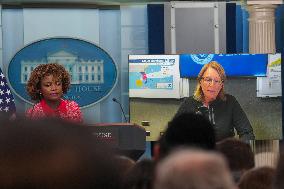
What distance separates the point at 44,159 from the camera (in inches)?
33.3

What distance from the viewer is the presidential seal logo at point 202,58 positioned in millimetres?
7484

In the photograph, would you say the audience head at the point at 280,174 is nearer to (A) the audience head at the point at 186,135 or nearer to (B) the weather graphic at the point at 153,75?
(A) the audience head at the point at 186,135

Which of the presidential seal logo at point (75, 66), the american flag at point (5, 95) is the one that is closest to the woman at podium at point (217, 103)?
the presidential seal logo at point (75, 66)

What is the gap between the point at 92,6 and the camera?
778 cm

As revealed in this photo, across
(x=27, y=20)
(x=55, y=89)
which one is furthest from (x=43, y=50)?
(x=55, y=89)

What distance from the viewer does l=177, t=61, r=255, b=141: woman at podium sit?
7430 mm

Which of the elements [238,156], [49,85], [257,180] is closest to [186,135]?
[257,180]

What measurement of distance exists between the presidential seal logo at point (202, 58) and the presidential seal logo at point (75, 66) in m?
0.89

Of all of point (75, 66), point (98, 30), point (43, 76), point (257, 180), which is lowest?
point (257, 180)

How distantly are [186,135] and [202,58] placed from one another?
6266 millimetres

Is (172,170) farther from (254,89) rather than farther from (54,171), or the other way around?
(254,89)

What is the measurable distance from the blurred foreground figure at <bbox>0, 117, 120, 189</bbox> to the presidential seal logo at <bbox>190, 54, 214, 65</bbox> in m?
6.66

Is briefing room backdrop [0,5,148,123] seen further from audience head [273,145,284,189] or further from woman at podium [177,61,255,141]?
audience head [273,145,284,189]

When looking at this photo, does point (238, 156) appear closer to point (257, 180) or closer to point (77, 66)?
point (257, 180)
